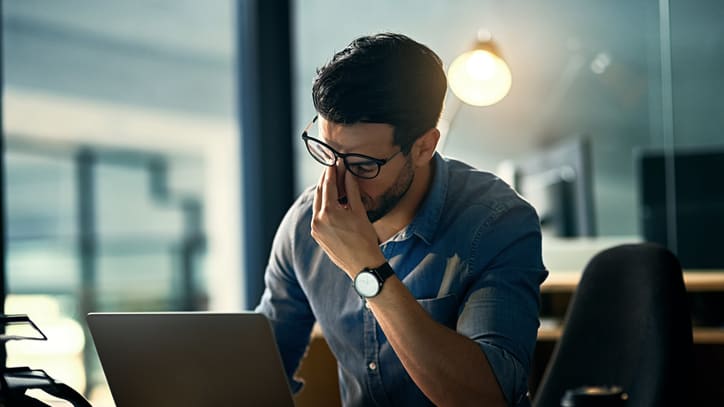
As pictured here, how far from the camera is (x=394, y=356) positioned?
1.70m

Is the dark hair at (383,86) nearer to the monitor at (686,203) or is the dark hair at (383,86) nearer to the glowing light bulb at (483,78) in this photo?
the glowing light bulb at (483,78)

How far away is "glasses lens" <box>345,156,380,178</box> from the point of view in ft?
5.28

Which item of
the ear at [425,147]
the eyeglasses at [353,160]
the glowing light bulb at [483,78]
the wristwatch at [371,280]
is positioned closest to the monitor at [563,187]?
the glowing light bulb at [483,78]

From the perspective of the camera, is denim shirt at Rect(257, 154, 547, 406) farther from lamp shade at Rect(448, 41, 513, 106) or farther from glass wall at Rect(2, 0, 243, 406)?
lamp shade at Rect(448, 41, 513, 106)

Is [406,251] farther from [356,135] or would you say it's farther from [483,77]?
[483,77]

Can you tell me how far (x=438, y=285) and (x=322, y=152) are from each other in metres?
0.32

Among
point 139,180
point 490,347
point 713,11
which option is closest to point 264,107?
point 139,180

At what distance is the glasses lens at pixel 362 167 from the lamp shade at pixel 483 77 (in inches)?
65.6

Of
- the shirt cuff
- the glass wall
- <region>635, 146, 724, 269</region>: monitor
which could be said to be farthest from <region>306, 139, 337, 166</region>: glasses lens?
<region>635, 146, 724, 269</region>: monitor

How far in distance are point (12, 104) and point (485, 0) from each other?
6.57 ft

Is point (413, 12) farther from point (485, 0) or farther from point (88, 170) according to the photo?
point (88, 170)

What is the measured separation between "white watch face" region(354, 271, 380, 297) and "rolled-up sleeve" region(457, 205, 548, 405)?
163 millimetres

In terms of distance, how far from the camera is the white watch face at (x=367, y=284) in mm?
1510

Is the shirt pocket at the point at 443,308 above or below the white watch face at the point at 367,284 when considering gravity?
below
